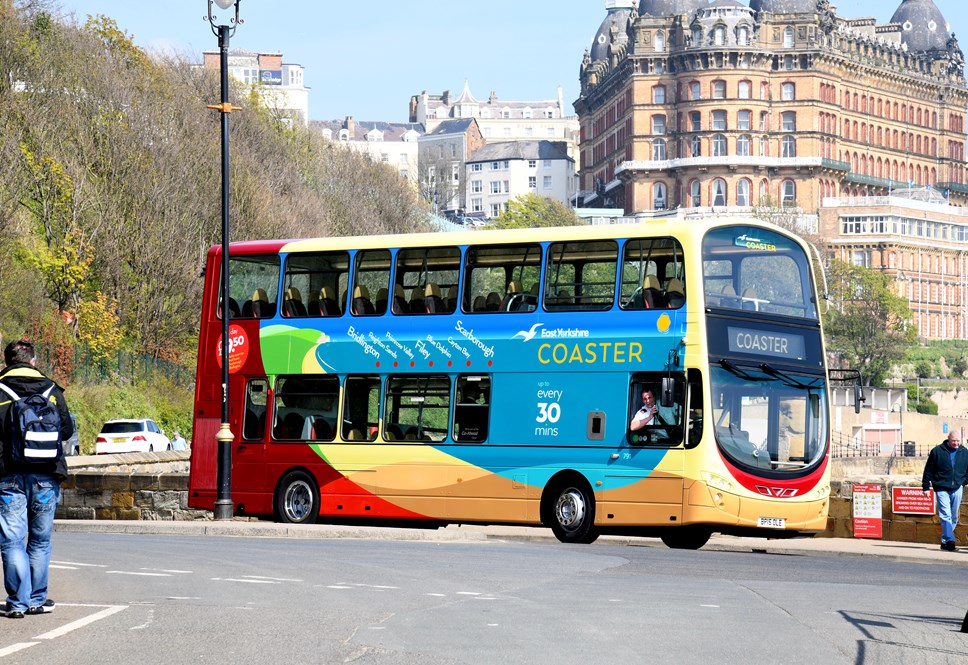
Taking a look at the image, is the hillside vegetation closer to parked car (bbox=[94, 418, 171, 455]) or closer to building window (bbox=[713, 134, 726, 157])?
parked car (bbox=[94, 418, 171, 455])

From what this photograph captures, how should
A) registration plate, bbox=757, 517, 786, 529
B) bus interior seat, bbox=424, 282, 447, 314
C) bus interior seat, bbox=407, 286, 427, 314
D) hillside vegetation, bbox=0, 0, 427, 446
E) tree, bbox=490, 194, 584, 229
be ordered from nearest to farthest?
registration plate, bbox=757, 517, 786, 529 < bus interior seat, bbox=424, 282, 447, 314 < bus interior seat, bbox=407, 286, 427, 314 < hillside vegetation, bbox=0, 0, 427, 446 < tree, bbox=490, 194, 584, 229

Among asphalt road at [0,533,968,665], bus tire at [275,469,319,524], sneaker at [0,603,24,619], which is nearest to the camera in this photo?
asphalt road at [0,533,968,665]

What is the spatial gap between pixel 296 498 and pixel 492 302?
4.71 m

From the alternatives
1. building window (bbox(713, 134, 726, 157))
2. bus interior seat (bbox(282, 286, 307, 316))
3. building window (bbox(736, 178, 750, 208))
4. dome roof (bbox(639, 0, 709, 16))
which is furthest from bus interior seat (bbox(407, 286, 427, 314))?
dome roof (bbox(639, 0, 709, 16))

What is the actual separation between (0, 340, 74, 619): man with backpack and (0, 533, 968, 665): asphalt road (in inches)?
12.1

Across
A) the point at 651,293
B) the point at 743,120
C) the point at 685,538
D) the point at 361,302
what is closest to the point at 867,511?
the point at 685,538

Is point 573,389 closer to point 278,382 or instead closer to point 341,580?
point 278,382

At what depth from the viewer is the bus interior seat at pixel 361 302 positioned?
82.0 ft

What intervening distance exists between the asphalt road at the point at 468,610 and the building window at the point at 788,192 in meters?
136

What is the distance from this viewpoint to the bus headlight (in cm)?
2156

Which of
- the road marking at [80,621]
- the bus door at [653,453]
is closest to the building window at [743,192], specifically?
the bus door at [653,453]

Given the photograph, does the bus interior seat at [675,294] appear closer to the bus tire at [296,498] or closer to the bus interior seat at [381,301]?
the bus interior seat at [381,301]

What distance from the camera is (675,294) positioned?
21.9 meters

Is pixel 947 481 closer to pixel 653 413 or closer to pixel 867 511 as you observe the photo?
pixel 867 511
